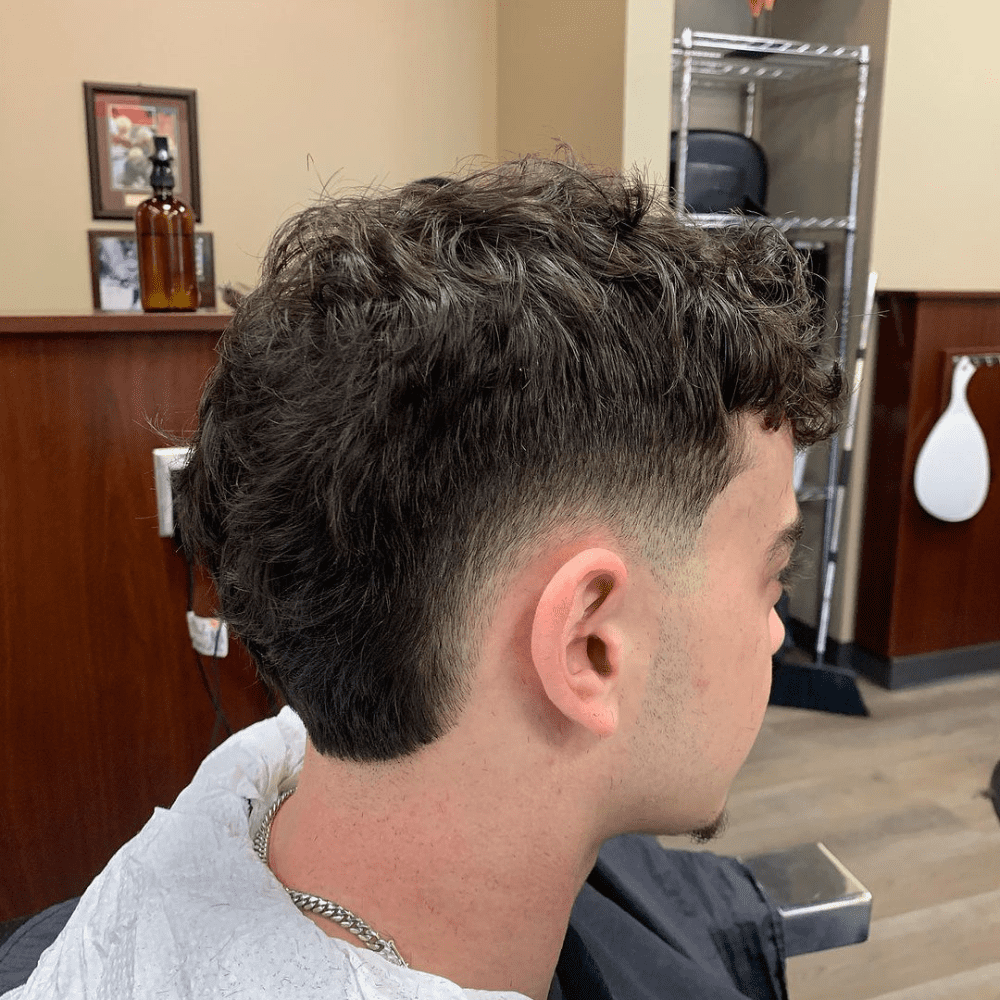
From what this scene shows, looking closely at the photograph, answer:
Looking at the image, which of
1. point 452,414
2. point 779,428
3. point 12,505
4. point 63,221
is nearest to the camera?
point 452,414

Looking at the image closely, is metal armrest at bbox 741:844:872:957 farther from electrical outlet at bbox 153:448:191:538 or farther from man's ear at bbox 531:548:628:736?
electrical outlet at bbox 153:448:191:538

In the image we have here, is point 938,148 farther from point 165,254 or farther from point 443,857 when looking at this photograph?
point 443,857

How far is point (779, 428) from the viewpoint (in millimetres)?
651

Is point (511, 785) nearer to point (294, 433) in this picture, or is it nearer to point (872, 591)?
point (294, 433)

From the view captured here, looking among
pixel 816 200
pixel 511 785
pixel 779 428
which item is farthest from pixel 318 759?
pixel 816 200

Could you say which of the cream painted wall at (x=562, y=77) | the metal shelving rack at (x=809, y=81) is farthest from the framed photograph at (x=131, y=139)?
the metal shelving rack at (x=809, y=81)

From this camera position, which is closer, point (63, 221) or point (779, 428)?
point (779, 428)

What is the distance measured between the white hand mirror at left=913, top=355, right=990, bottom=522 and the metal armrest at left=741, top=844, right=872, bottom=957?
2.12 metres

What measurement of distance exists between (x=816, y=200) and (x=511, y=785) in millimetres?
2903

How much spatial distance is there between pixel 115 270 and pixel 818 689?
7.91ft

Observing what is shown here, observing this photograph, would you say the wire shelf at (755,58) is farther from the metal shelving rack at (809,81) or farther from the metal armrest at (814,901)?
the metal armrest at (814,901)

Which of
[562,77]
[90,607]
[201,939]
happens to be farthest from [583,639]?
[562,77]

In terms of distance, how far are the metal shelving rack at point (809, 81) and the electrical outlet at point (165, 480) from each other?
1.70 m

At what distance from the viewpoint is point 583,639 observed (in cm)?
58
